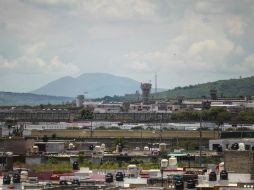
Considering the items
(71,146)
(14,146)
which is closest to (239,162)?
(14,146)

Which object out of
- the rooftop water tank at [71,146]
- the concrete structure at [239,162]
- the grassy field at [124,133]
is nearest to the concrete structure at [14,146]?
the rooftop water tank at [71,146]

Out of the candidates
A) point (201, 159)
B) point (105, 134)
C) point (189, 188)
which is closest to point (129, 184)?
point (189, 188)

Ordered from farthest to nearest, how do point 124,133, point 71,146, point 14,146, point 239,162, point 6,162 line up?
1. point 124,133
2. point 71,146
3. point 14,146
4. point 6,162
5. point 239,162

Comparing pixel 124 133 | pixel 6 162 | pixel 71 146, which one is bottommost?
pixel 6 162

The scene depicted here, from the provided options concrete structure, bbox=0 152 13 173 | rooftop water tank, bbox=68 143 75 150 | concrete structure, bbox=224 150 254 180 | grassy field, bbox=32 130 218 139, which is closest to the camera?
concrete structure, bbox=224 150 254 180

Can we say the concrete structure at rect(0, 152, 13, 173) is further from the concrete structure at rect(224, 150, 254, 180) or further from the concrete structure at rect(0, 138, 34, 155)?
the concrete structure at rect(224, 150, 254, 180)

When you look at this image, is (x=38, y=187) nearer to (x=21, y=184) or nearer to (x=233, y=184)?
(x=21, y=184)

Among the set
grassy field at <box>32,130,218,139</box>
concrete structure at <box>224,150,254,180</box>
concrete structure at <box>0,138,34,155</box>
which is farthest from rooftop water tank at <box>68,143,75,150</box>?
concrete structure at <box>224,150,254,180</box>

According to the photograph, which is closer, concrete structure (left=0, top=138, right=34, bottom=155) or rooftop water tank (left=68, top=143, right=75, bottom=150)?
concrete structure (left=0, top=138, right=34, bottom=155)

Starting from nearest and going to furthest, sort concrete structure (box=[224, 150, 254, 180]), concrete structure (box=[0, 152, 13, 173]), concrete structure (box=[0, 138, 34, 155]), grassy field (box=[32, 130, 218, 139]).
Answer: concrete structure (box=[224, 150, 254, 180]) < concrete structure (box=[0, 152, 13, 173]) < concrete structure (box=[0, 138, 34, 155]) < grassy field (box=[32, 130, 218, 139])

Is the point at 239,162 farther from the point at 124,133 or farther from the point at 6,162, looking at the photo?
the point at 124,133

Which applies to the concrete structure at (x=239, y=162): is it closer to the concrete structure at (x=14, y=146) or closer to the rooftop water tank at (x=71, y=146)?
the concrete structure at (x=14, y=146)
